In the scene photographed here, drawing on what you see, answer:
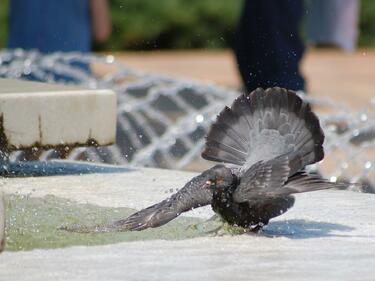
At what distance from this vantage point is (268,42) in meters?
9.46

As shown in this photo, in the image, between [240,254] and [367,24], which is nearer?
[240,254]

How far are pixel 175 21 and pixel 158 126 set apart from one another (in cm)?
864

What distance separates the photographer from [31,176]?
5.45 metres

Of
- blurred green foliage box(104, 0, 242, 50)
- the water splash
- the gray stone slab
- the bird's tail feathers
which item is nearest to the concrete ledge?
the water splash

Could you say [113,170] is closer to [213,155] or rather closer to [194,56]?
[213,155]

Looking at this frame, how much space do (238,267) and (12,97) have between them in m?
1.71

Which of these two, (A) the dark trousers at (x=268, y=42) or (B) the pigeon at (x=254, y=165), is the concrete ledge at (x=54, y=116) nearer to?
(B) the pigeon at (x=254, y=165)

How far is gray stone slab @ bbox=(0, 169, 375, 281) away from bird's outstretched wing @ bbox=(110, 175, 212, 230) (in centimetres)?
8

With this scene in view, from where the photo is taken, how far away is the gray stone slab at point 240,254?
369 cm

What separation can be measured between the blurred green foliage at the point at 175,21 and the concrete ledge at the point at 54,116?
12.5 meters

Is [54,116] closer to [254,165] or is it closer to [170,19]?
[254,165]

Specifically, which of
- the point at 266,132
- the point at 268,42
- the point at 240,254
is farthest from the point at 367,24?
the point at 240,254

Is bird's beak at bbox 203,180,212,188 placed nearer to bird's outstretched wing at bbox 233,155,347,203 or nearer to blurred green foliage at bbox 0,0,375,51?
bird's outstretched wing at bbox 233,155,347,203

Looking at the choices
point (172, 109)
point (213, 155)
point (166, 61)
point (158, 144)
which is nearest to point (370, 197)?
point (213, 155)
